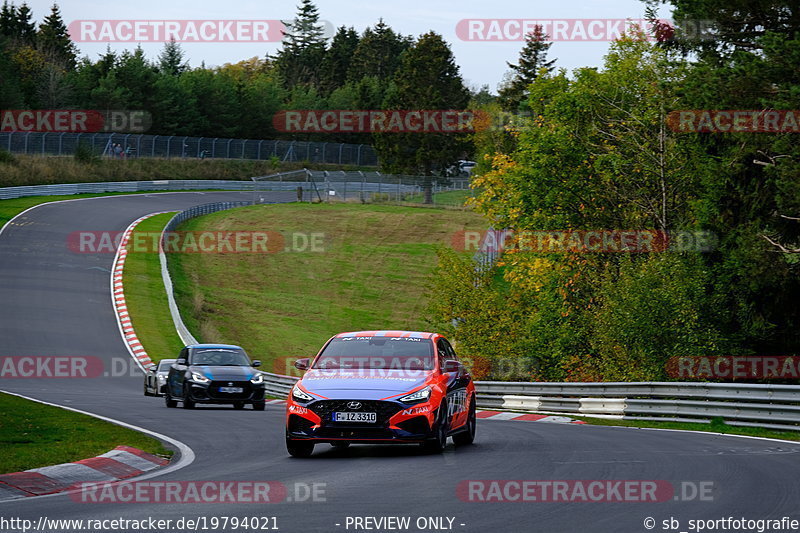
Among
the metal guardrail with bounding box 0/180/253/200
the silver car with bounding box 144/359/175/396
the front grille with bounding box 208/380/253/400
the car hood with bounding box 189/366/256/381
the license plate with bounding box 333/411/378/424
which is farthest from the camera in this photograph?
the metal guardrail with bounding box 0/180/253/200

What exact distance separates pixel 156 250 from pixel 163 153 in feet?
138

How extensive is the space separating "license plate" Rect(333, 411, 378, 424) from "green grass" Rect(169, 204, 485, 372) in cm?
2919

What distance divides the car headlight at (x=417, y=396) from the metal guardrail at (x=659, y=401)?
7.25 metres

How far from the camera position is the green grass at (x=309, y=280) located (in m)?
48.4

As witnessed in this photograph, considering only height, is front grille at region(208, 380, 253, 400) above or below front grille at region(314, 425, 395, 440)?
below

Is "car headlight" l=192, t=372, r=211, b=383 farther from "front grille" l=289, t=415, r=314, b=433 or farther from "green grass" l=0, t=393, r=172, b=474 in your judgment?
"front grille" l=289, t=415, r=314, b=433

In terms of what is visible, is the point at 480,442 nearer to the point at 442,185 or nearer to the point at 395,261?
the point at 395,261

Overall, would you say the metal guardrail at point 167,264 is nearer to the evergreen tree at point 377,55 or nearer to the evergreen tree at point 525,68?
the evergreen tree at point 525,68

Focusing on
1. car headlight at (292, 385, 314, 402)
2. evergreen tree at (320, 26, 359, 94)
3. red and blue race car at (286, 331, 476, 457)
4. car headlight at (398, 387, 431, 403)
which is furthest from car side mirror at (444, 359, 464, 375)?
evergreen tree at (320, 26, 359, 94)

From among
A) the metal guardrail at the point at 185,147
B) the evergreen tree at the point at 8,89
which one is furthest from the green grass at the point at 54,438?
the evergreen tree at the point at 8,89

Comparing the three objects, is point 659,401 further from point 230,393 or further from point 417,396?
point 417,396

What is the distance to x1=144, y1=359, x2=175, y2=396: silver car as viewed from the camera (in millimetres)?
29102

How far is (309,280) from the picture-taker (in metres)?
60.6

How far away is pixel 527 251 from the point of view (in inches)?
1751
